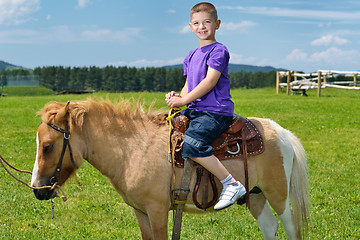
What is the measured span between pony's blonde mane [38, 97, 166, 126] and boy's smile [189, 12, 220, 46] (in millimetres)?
969

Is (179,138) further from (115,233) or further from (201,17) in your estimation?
(115,233)

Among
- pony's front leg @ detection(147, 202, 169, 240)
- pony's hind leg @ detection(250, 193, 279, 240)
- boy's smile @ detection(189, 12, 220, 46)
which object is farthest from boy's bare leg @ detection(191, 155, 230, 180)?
boy's smile @ detection(189, 12, 220, 46)

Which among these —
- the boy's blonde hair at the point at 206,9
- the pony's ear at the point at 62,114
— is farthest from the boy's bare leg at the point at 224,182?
the boy's blonde hair at the point at 206,9

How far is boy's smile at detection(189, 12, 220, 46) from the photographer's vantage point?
12.3ft

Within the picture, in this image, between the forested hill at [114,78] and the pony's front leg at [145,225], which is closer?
the pony's front leg at [145,225]

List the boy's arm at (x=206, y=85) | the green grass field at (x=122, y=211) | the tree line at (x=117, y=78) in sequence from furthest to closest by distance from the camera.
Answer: the tree line at (x=117, y=78) → the green grass field at (x=122, y=211) → the boy's arm at (x=206, y=85)

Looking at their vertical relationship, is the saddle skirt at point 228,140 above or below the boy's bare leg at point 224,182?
above

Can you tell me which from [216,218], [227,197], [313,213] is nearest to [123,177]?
[227,197]

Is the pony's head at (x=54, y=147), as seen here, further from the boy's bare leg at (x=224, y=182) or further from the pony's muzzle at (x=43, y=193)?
the boy's bare leg at (x=224, y=182)

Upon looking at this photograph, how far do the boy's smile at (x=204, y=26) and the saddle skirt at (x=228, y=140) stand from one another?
860 millimetres

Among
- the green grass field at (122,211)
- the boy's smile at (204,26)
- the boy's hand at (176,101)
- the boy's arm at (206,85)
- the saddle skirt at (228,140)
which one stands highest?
the boy's smile at (204,26)

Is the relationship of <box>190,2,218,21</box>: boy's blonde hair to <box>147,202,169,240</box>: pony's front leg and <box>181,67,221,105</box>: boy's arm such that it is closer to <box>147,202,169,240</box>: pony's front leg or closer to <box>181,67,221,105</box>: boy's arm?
<box>181,67,221,105</box>: boy's arm

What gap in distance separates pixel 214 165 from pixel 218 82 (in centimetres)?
86

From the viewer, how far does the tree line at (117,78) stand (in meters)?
81.7
